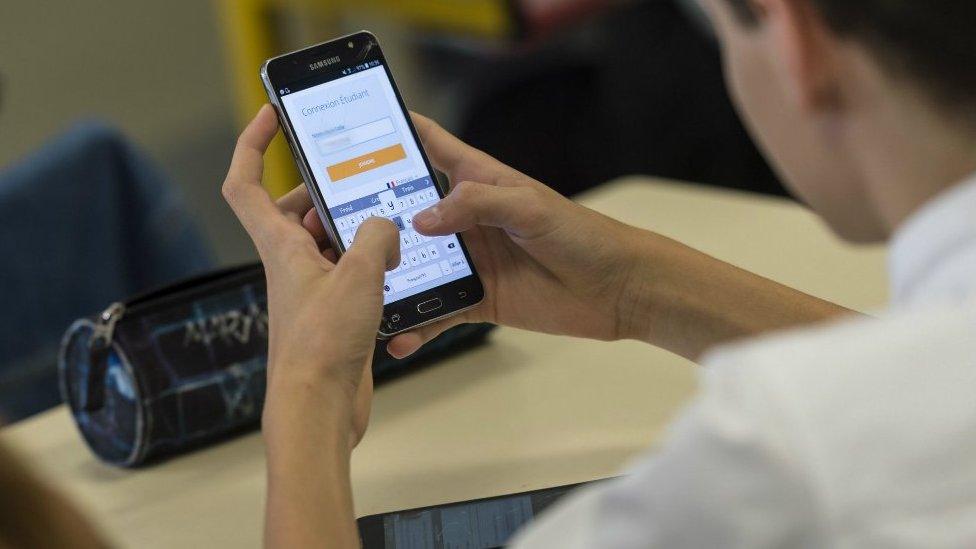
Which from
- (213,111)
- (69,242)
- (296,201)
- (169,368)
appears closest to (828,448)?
(296,201)

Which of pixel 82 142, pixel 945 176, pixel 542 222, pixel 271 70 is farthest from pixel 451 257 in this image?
pixel 82 142

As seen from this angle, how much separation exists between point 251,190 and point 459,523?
29 cm

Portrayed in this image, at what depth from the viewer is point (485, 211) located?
3.13 feet

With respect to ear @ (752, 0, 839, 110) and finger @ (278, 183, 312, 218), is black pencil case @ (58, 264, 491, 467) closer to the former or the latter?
finger @ (278, 183, 312, 218)

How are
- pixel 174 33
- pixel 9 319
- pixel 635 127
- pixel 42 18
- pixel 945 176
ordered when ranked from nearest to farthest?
pixel 945 176 < pixel 9 319 < pixel 635 127 < pixel 42 18 < pixel 174 33

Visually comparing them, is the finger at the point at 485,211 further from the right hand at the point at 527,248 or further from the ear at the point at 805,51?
the ear at the point at 805,51

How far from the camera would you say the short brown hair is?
1.72 ft

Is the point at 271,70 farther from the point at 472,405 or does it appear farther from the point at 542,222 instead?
the point at 472,405

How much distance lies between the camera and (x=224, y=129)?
12.3 ft

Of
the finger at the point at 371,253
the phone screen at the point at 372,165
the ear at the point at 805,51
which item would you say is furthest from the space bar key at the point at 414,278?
the ear at the point at 805,51

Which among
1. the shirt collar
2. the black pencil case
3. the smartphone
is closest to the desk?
the black pencil case

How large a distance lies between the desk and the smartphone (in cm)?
14

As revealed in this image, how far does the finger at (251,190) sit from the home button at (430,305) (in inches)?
5.7

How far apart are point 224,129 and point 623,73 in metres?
1.78
